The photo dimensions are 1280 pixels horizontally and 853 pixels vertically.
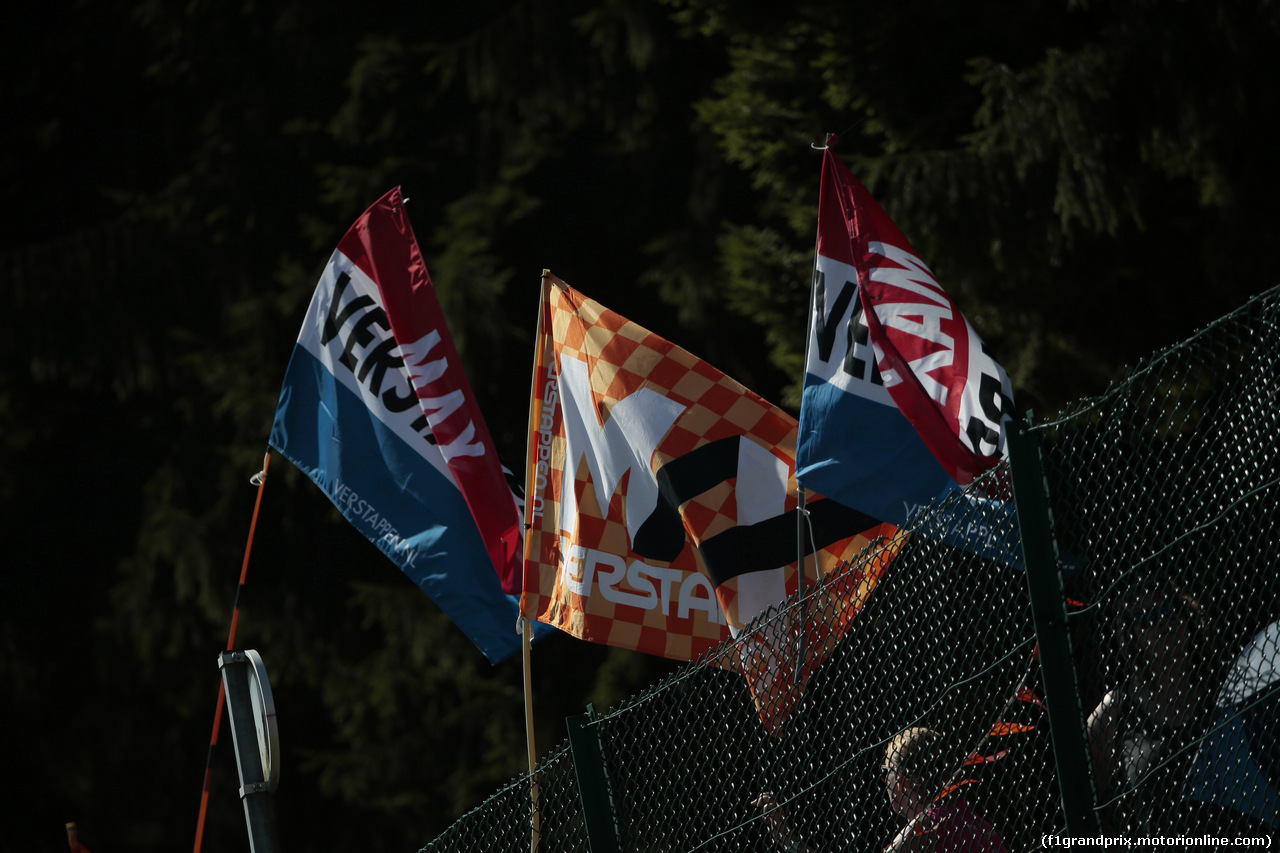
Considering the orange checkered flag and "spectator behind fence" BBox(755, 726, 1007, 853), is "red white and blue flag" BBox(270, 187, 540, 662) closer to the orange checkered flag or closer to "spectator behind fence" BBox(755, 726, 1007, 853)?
the orange checkered flag

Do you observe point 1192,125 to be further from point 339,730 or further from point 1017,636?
point 339,730

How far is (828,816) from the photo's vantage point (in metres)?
2.87

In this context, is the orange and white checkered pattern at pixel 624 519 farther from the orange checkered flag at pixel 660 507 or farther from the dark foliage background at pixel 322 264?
the dark foliage background at pixel 322 264

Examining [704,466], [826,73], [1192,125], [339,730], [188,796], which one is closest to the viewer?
[704,466]

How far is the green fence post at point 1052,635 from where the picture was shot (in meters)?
2.52

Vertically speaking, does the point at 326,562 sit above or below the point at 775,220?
below

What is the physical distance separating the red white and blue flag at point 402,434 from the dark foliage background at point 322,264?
11.0 feet

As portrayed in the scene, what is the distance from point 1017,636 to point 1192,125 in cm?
506

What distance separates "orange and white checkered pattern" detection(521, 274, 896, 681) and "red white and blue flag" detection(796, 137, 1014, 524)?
593mm

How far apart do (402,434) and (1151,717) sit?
3078 mm

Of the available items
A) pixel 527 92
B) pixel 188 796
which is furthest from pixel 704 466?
pixel 188 796

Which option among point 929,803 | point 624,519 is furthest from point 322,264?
point 929,803

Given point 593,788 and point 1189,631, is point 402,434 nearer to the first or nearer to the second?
point 593,788

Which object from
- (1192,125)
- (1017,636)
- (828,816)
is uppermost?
(1192,125)
